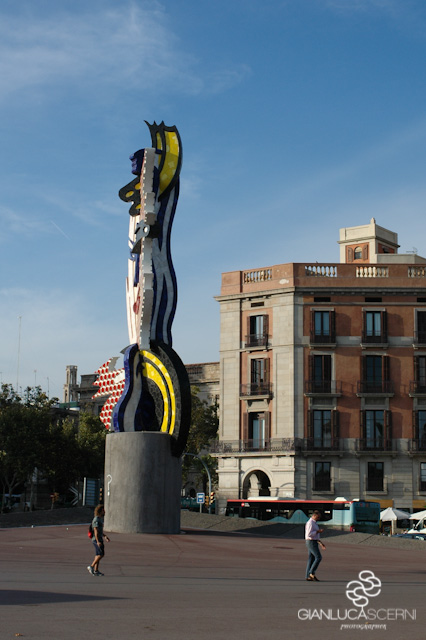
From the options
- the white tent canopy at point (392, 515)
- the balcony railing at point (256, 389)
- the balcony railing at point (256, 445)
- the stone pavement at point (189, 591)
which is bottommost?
the white tent canopy at point (392, 515)

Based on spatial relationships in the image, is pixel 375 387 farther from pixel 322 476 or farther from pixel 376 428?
pixel 322 476

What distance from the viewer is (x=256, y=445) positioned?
57.4m

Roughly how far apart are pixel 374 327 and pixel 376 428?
651cm

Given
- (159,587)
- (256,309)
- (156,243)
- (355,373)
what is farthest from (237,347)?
(159,587)

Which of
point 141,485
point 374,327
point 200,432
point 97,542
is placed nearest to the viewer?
point 97,542

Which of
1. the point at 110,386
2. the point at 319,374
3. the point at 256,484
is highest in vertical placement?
the point at 319,374

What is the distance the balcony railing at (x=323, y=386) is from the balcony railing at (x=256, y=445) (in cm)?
336

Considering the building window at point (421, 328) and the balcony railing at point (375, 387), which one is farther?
the building window at point (421, 328)

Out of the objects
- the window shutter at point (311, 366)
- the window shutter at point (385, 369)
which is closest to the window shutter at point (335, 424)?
the window shutter at point (311, 366)

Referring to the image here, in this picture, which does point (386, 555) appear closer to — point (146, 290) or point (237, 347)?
point (146, 290)

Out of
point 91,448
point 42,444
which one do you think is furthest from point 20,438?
point 91,448

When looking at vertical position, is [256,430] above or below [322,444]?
above

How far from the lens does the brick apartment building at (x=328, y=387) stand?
181ft

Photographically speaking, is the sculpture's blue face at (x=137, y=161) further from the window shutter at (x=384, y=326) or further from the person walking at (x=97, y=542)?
the window shutter at (x=384, y=326)
